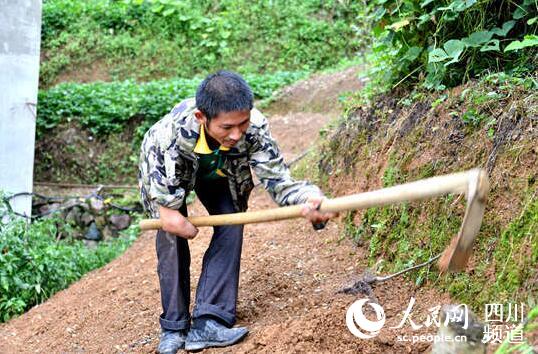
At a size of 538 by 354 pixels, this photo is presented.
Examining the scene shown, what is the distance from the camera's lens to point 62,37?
1488cm

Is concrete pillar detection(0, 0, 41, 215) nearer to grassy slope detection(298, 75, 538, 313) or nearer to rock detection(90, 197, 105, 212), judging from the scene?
rock detection(90, 197, 105, 212)

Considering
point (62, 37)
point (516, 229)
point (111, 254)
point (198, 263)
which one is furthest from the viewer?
point (62, 37)

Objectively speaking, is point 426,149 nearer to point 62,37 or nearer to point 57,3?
point 62,37

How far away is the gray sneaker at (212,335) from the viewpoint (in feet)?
12.9

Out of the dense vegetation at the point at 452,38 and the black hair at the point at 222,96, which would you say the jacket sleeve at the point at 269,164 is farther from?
the dense vegetation at the point at 452,38

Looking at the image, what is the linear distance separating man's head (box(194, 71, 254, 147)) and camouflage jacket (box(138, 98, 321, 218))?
16 centimetres

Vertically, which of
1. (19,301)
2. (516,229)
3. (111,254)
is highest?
(516,229)

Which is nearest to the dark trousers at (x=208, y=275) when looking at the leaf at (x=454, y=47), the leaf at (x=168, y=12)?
the leaf at (x=454, y=47)

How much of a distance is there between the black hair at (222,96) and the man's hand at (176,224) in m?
0.60

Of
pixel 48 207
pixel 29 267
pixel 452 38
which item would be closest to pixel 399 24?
pixel 452 38

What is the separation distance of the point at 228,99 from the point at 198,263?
2549 mm

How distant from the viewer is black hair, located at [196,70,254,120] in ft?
11.6

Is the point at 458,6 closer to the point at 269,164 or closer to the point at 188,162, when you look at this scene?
the point at 269,164

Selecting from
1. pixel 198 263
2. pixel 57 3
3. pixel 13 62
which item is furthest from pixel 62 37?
pixel 198 263
